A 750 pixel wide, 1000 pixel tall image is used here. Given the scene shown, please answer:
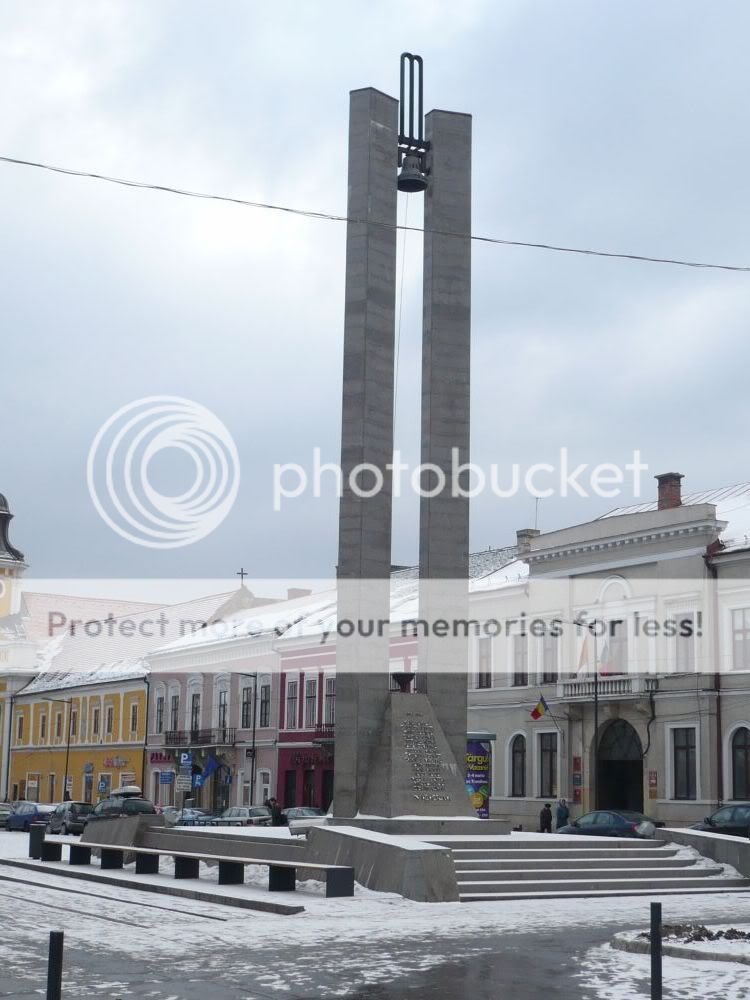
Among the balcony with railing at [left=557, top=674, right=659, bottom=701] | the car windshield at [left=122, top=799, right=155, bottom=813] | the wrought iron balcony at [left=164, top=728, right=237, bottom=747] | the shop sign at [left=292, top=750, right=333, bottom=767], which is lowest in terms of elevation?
the car windshield at [left=122, top=799, right=155, bottom=813]

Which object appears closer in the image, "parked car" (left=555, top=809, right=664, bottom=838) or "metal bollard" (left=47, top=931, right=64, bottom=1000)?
"metal bollard" (left=47, top=931, right=64, bottom=1000)

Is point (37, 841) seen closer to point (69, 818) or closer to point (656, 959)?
point (656, 959)

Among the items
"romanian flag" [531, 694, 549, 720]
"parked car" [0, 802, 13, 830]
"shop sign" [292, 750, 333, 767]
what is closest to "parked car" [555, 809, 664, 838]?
"romanian flag" [531, 694, 549, 720]

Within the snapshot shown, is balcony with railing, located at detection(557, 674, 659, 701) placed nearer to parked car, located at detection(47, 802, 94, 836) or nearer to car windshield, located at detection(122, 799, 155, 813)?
car windshield, located at detection(122, 799, 155, 813)

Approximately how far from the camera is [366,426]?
84.7 ft

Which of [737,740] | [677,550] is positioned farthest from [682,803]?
[677,550]

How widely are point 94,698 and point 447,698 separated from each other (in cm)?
5443

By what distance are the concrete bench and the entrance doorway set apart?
2519 cm

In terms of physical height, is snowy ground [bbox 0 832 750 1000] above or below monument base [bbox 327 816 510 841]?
below

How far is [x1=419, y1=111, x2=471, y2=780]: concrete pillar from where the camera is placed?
2592cm

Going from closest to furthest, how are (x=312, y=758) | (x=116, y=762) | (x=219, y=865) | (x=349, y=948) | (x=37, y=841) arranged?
(x=349, y=948) < (x=219, y=865) < (x=37, y=841) < (x=312, y=758) < (x=116, y=762)

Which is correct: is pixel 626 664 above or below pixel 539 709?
above

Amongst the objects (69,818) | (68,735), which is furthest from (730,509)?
(68,735)

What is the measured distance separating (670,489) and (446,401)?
24.2m
